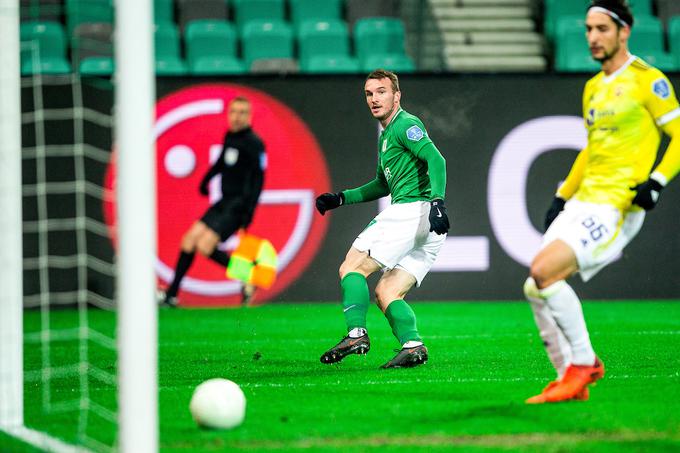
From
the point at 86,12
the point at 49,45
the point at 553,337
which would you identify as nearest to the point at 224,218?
the point at 49,45

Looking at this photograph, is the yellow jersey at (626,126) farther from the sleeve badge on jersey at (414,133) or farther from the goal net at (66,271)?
the goal net at (66,271)

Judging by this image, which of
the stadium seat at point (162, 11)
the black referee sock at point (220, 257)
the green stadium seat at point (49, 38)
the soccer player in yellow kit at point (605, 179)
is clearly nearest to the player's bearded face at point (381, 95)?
the soccer player in yellow kit at point (605, 179)

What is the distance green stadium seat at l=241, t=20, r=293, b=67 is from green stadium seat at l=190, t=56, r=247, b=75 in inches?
9.2

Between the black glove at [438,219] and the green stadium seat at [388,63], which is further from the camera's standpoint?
the green stadium seat at [388,63]

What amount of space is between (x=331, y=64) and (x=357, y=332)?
7.50 m

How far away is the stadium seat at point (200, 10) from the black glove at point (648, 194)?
10.5 m

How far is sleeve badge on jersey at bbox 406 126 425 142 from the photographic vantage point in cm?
742

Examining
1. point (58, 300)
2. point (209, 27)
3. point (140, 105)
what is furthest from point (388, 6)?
point (140, 105)

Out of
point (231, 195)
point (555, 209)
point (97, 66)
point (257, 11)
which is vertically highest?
point (257, 11)

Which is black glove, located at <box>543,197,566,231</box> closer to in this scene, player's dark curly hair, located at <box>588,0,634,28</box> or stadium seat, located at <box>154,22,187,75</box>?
player's dark curly hair, located at <box>588,0,634,28</box>

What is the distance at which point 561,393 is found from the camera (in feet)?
18.9

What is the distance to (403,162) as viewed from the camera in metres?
7.62

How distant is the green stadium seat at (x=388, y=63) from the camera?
560 inches

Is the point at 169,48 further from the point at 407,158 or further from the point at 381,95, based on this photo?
the point at 407,158
